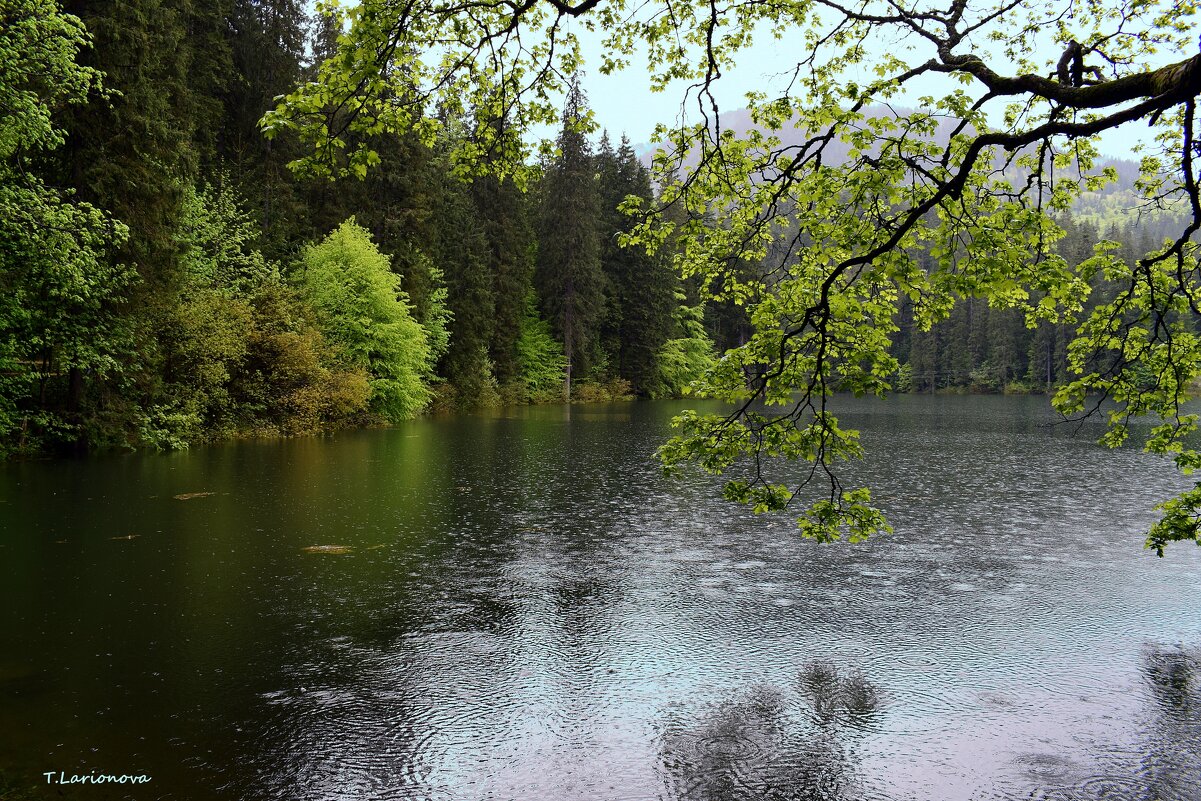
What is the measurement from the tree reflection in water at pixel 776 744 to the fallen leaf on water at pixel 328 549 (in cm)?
633

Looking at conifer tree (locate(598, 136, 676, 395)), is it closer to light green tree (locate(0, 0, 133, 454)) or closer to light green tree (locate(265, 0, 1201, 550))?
light green tree (locate(0, 0, 133, 454))

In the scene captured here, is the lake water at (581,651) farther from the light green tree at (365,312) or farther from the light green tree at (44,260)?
the light green tree at (365,312)

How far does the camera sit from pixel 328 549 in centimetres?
1091

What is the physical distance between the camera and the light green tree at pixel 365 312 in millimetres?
30734

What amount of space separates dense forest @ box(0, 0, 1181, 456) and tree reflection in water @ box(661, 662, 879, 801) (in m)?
3.30

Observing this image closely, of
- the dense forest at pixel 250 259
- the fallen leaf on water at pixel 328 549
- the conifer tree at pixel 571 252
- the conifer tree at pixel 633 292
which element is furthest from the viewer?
the conifer tree at pixel 633 292

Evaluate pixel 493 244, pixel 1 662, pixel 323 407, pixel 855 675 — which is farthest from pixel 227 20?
pixel 855 675

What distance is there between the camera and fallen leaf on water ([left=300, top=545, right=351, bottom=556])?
10.7 meters

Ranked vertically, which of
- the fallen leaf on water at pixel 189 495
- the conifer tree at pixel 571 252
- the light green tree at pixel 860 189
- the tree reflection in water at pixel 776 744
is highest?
the conifer tree at pixel 571 252

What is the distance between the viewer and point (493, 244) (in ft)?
162

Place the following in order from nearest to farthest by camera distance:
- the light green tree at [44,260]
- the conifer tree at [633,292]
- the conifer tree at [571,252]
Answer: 1. the light green tree at [44,260]
2. the conifer tree at [571,252]
3. the conifer tree at [633,292]

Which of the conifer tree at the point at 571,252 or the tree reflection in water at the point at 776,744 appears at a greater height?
the conifer tree at the point at 571,252

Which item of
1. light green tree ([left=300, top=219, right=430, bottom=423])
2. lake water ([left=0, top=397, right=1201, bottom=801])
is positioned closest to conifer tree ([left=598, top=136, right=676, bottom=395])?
light green tree ([left=300, top=219, right=430, bottom=423])

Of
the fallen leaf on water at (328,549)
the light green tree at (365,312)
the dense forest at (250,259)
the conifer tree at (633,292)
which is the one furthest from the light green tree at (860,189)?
the conifer tree at (633,292)
